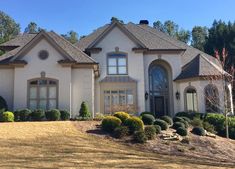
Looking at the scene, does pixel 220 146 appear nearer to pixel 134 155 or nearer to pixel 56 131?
pixel 134 155

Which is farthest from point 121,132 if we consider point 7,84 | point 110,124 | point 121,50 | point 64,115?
point 121,50

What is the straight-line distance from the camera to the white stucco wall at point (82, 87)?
25.6 m

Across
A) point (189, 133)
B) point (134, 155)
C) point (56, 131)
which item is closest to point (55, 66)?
point (56, 131)

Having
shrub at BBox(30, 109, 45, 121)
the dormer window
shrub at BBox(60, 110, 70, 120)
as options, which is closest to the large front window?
the dormer window

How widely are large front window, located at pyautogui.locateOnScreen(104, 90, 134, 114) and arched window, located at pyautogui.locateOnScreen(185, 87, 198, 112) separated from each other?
5199mm

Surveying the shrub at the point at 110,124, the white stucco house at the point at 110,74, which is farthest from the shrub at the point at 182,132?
the white stucco house at the point at 110,74

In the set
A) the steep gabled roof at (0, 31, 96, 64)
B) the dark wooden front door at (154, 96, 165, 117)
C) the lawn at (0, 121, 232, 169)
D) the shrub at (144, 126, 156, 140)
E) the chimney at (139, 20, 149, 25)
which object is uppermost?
the chimney at (139, 20, 149, 25)

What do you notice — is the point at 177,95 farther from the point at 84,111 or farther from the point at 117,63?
the point at 84,111

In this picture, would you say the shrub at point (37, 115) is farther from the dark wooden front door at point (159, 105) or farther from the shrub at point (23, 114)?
the dark wooden front door at point (159, 105)

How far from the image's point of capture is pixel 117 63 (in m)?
30.4

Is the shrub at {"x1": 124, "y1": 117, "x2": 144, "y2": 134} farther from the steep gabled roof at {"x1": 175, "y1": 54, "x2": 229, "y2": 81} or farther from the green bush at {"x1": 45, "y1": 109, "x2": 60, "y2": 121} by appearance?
the steep gabled roof at {"x1": 175, "y1": 54, "x2": 229, "y2": 81}

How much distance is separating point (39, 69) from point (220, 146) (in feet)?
48.1

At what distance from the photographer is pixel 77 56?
26312 mm

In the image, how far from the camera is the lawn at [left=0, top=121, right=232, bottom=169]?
12.1 m
